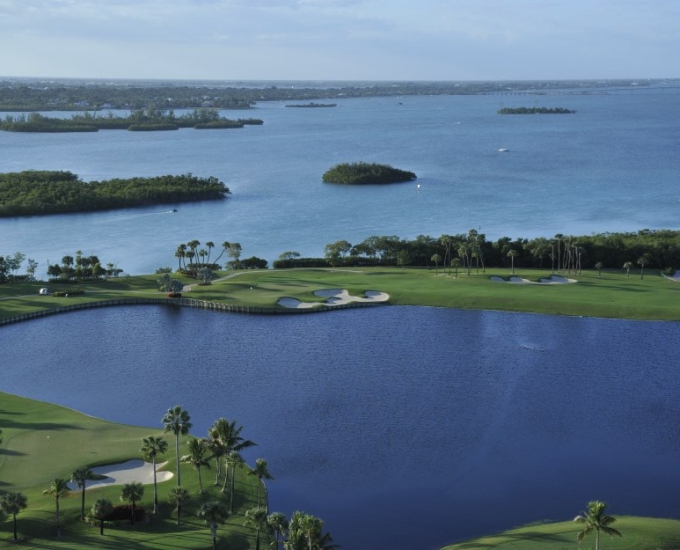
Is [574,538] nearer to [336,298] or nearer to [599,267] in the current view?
[336,298]

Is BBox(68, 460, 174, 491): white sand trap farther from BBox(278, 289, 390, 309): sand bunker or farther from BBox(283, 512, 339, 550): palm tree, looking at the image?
BBox(278, 289, 390, 309): sand bunker

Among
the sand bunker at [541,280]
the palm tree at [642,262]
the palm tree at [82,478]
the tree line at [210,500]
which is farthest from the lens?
the palm tree at [642,262]

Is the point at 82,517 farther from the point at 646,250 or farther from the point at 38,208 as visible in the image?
the point at 38,208

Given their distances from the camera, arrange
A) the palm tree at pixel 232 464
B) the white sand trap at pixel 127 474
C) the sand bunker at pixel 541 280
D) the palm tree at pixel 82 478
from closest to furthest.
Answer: the palm tree at pixel 82 478
the palm tree at pixel 232 464
the white sand trap at pixel 127 474
the sand bunker at pixel 541 280

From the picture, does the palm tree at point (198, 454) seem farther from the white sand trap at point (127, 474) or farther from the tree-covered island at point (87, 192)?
the tree-covered island at point (87, 192)

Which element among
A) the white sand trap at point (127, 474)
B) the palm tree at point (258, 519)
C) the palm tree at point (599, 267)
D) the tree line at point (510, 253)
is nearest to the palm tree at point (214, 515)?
the palm tree at point (258, 519)

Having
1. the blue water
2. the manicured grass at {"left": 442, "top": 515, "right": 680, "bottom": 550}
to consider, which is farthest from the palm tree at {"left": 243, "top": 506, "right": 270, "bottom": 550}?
the blue water

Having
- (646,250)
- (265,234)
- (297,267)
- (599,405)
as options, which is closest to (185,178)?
(265,234)
